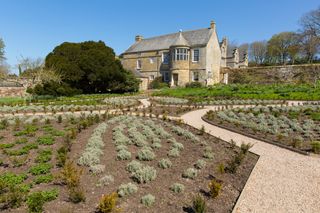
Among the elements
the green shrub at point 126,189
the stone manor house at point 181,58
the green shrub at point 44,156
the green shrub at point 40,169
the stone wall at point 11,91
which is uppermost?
the stone manor house at point 181,58

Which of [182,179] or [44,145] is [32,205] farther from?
[44,145]

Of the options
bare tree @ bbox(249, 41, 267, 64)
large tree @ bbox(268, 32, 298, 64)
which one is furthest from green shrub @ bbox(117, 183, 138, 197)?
bare tree @ bbox(249, 41, 267, 64)

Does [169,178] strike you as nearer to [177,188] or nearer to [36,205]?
[177,188]

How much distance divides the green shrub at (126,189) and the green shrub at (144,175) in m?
0.41

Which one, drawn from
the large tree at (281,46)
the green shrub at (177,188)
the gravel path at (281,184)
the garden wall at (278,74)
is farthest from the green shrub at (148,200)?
the large tree at (281,46)

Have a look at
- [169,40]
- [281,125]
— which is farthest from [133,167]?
[169,40]

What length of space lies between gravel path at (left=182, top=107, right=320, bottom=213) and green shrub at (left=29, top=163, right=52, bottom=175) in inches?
174

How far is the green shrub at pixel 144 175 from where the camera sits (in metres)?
5.05

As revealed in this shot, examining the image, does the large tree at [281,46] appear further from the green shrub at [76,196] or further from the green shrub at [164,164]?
the green shrub at [76,196]

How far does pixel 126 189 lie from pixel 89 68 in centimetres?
2456

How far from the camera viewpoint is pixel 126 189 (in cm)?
452

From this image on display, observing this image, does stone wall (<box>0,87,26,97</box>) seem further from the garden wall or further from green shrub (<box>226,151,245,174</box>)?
the garden wall

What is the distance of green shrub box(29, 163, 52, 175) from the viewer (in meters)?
5.27

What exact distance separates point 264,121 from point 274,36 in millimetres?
53114
